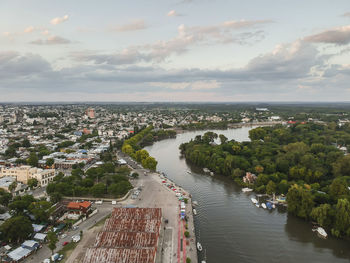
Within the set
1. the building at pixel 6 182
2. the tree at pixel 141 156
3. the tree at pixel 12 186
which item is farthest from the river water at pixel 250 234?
the building at pixel 6 182

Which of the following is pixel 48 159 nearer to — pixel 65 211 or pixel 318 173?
pixel 65 211

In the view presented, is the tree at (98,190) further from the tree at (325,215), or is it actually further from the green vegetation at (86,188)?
the tree at (325,215)

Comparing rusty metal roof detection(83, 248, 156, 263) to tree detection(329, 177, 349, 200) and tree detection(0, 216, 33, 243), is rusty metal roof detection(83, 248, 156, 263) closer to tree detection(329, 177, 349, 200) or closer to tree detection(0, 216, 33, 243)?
tree detection(0, 216, 33, 243)

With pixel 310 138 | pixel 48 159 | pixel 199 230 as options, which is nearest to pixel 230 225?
pixel 199 230

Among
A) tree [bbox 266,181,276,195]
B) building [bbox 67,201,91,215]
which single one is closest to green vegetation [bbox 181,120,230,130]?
tree [bbox 266,181,276,195]

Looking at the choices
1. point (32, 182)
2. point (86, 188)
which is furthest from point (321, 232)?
point (32, 182)
